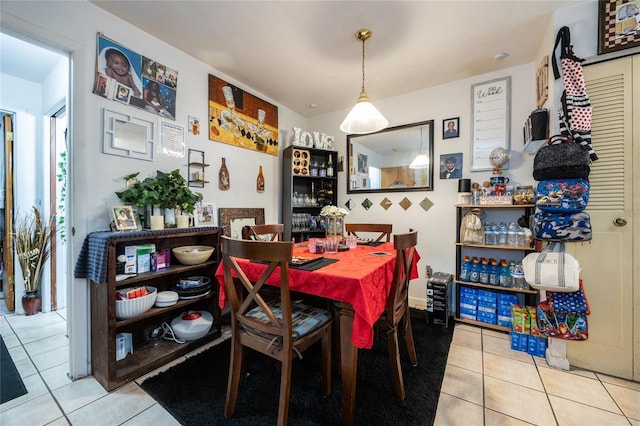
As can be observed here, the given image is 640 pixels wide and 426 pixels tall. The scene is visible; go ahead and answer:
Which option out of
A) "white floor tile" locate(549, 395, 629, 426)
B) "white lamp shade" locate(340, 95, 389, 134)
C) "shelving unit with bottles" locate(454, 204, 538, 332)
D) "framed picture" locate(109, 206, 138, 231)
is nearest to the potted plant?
"framed picture" locate(109, 206, 138, 231)

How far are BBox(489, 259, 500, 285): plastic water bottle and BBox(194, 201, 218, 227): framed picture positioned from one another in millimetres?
2858

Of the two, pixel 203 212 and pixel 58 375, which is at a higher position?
pixel 203 212

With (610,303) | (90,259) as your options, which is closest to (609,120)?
(610,303)

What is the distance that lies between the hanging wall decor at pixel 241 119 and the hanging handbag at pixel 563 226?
113 inches

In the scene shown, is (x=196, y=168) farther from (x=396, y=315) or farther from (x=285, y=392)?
(x=396, y=315)

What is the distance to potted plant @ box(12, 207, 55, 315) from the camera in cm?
257

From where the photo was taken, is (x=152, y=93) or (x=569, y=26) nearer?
(x=569, y=26)

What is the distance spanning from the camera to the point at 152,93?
2129mm

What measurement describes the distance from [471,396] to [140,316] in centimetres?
222

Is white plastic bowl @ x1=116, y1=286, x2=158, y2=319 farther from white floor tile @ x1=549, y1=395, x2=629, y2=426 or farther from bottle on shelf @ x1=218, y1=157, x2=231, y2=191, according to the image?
white floor tile @ x1=549, y1=395, x2=629, y2=426

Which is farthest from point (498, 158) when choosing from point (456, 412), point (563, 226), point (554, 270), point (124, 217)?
point (124, 217)

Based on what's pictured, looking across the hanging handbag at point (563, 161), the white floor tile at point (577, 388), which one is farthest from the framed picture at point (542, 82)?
the white floor tile at point (577, 388)

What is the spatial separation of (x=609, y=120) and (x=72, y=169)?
3.69m

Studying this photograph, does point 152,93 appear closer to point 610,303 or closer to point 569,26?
point 569,26
